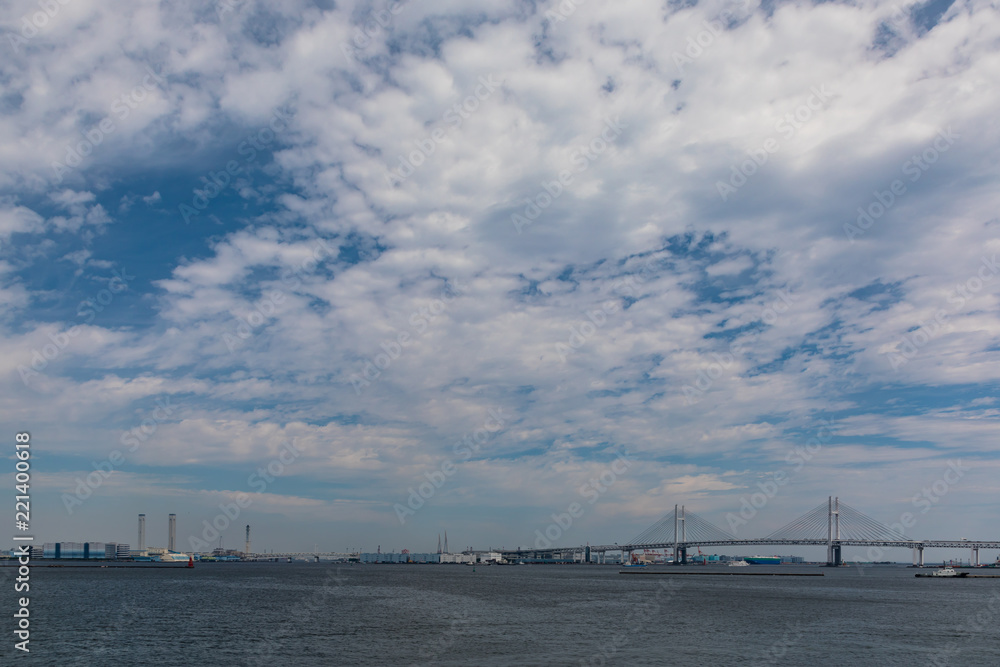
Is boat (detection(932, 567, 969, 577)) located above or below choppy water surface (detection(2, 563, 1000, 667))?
below

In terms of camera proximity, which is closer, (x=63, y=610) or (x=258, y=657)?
(x=258, y=657)

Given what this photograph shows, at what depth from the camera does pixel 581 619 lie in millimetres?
62312

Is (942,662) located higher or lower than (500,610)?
higher

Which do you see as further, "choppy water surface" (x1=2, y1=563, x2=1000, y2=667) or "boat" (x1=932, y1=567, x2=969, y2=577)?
"boat" (x1=932, y1=567, x2=969, y2=577)

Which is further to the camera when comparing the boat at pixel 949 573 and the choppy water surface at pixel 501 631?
the boat at pixel 949 573

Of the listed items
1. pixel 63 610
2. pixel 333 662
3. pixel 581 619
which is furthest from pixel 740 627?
pixel 63 610

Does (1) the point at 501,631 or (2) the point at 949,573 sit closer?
(1) the point at 501,631

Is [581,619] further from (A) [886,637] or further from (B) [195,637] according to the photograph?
(B) [195,637]

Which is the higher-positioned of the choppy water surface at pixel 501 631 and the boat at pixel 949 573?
the choppy water surface at pixel 501 631

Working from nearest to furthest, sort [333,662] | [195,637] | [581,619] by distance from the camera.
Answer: [333,662] → [195,637] → [581,619]

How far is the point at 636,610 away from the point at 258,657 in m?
43.9

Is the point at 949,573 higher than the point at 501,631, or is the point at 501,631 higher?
the point at 501,631

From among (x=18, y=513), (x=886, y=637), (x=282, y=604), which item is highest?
(x=18, y=513)

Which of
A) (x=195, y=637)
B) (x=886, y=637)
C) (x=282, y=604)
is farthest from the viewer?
(x=282, y=604)
